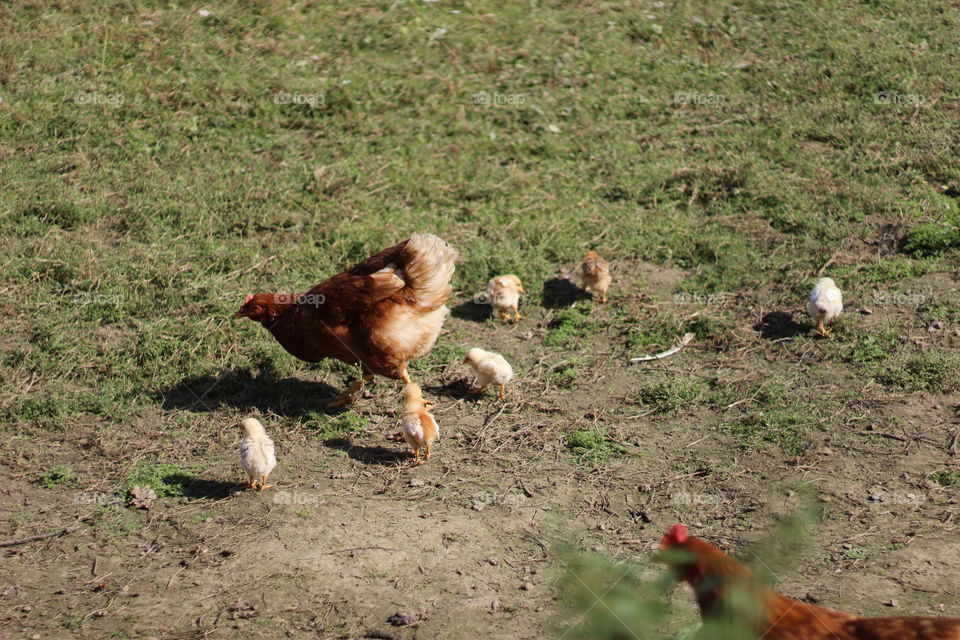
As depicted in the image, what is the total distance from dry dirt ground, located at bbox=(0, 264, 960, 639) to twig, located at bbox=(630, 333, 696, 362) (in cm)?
6

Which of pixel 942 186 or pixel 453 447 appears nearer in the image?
pixel 453 447

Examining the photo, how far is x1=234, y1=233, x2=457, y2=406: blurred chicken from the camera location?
635 cm

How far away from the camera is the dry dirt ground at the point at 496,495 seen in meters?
4.54

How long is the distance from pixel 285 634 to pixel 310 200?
5.31m

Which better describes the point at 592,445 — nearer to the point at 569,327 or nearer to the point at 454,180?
the point at 569,327

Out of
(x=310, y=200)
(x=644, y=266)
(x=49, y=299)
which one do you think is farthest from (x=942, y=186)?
(x=49, y=299)

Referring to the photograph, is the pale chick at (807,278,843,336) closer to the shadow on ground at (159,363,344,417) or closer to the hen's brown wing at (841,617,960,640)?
the shadow on ground at (159,363,344,417)

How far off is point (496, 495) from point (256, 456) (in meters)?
1.50

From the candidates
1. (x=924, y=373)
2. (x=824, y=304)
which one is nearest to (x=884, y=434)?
(x=924, y=373)

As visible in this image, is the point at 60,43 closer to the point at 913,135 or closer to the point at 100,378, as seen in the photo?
the point at 100,378

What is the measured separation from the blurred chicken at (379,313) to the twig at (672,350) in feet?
5.31

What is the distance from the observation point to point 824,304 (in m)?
6.74

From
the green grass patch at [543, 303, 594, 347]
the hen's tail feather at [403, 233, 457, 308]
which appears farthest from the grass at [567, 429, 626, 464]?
the hen's tail feather at [403, 233, 457, 308]

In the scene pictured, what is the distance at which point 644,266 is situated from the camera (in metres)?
8.17
